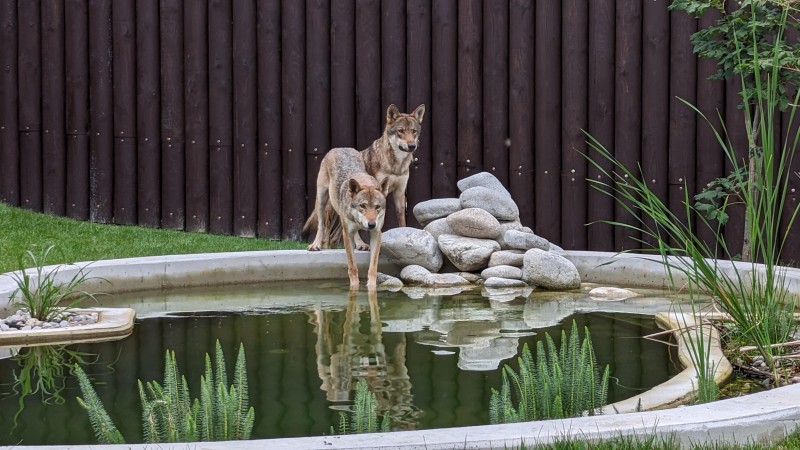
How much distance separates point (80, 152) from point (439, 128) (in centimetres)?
380

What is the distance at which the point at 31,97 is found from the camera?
1262 cm

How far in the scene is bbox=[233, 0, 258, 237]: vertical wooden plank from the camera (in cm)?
1170

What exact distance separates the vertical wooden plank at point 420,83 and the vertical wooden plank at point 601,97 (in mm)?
1479

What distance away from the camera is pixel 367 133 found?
1132 cm

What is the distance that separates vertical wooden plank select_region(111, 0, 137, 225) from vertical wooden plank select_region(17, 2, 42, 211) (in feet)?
2.92

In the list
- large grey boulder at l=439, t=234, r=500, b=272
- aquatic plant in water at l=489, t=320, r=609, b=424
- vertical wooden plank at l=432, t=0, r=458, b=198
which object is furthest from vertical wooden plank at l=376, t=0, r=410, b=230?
aquatic plant in water at l=489, t=320, r=609, b=424

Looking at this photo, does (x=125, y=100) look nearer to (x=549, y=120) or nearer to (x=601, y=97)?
(x=549, y=120)

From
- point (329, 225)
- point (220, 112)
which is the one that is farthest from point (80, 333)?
point (220, 112)

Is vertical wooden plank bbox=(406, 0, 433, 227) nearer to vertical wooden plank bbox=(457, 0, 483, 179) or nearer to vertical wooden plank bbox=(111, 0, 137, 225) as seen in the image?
vertical wooden plank bbox=(457, 0, 483, 179)

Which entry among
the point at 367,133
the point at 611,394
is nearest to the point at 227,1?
the point at 367,133

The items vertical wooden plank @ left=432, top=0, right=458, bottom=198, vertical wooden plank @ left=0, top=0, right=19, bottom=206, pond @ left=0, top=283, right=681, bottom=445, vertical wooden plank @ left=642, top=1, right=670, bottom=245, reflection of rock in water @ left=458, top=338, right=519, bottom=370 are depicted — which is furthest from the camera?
vertical wooden plank @ left=0, top=0, right=19, bottom=206

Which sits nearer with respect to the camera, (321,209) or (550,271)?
(550,271)

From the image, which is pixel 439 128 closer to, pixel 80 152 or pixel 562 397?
pixel 80 152

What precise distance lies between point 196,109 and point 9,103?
2197 millimetres
